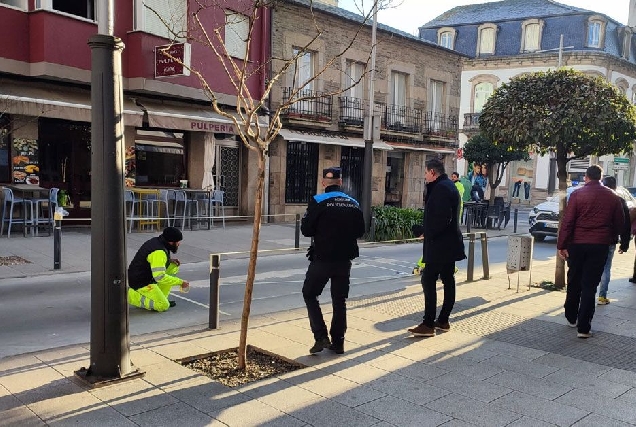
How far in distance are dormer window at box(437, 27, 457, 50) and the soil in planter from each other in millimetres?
37361

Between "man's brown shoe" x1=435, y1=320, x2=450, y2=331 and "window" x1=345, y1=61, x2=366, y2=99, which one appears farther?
"window" x1=345, y1=61, x2=366, y2=99

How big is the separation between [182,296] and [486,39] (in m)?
35.3

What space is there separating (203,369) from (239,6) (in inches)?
535

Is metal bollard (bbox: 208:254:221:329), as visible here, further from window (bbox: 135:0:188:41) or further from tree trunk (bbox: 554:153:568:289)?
window (bbox: 135:0:188:41)

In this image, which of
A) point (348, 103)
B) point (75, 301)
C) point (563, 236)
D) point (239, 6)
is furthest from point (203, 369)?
point (348, 103)

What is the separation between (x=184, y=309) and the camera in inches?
294

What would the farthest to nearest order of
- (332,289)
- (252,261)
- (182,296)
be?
(182,296) → (332,289) → (252,261)

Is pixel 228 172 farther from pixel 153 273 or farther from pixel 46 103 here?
pixel 153 273

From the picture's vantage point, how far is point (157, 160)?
1659cm

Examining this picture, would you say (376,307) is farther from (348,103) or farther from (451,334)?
(348,103)

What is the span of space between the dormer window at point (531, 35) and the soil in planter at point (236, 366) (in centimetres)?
3636

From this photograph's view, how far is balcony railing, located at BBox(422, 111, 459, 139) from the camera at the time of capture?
25328 mm

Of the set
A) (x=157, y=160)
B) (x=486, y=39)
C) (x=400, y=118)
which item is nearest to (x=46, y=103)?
(x=157, y=160)

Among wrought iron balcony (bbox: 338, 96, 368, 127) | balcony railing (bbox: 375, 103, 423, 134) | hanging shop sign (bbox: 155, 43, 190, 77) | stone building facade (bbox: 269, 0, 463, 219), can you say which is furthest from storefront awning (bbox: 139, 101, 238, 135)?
balcony railing (bbox: 375, 103, 423, 134)
